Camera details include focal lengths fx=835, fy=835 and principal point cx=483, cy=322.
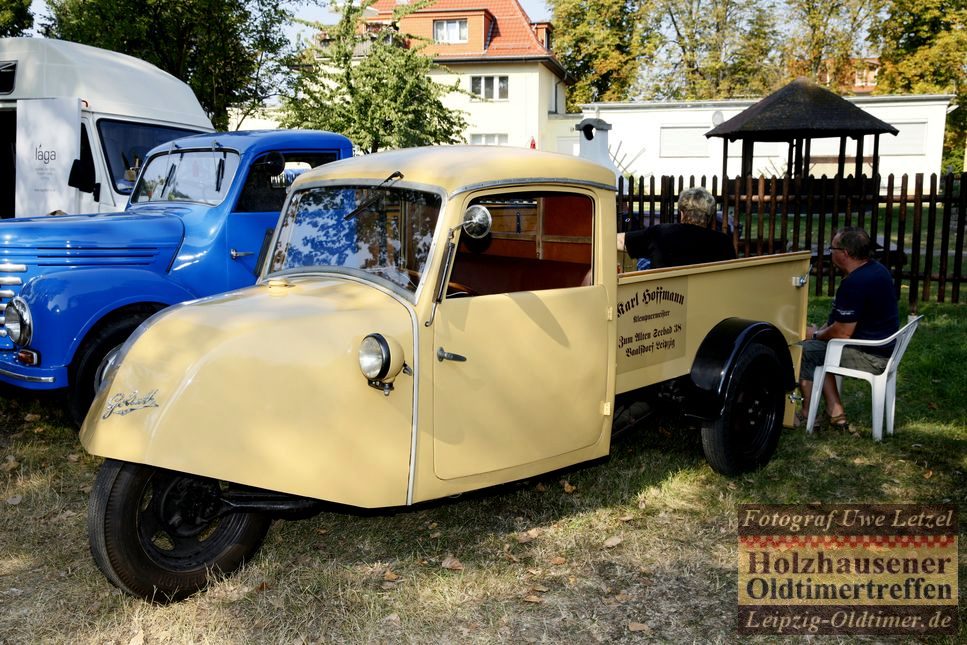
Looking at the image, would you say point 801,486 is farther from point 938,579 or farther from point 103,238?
point 103,238

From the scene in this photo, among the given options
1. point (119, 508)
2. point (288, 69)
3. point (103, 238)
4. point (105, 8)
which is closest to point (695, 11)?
point (288, 69)

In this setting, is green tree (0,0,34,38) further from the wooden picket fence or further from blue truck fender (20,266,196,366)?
blue truck fender (20,266,196,366)

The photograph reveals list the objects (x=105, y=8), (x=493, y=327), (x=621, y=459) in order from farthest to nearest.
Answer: (x=105, y=8), (x=621, y=459), (x=493, y=327)

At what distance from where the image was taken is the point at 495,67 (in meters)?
35.6

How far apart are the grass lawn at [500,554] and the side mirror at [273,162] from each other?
8.22 feet

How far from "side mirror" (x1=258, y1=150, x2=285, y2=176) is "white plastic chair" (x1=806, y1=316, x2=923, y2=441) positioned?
4.40 meters

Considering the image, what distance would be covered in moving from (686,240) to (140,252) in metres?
4.00

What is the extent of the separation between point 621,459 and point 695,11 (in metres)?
36.9

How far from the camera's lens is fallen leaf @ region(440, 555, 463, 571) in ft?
13.3

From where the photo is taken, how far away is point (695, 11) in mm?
37969

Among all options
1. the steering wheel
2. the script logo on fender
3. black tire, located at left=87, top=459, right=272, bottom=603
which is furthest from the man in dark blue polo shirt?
the script logo on fender

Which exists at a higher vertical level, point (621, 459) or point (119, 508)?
point (119, 508)

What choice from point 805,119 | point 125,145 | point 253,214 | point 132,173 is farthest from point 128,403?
point 805,119

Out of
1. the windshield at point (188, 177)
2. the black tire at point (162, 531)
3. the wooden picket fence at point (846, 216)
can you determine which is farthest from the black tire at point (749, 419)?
the wooden picket fence at point (846, 216)
